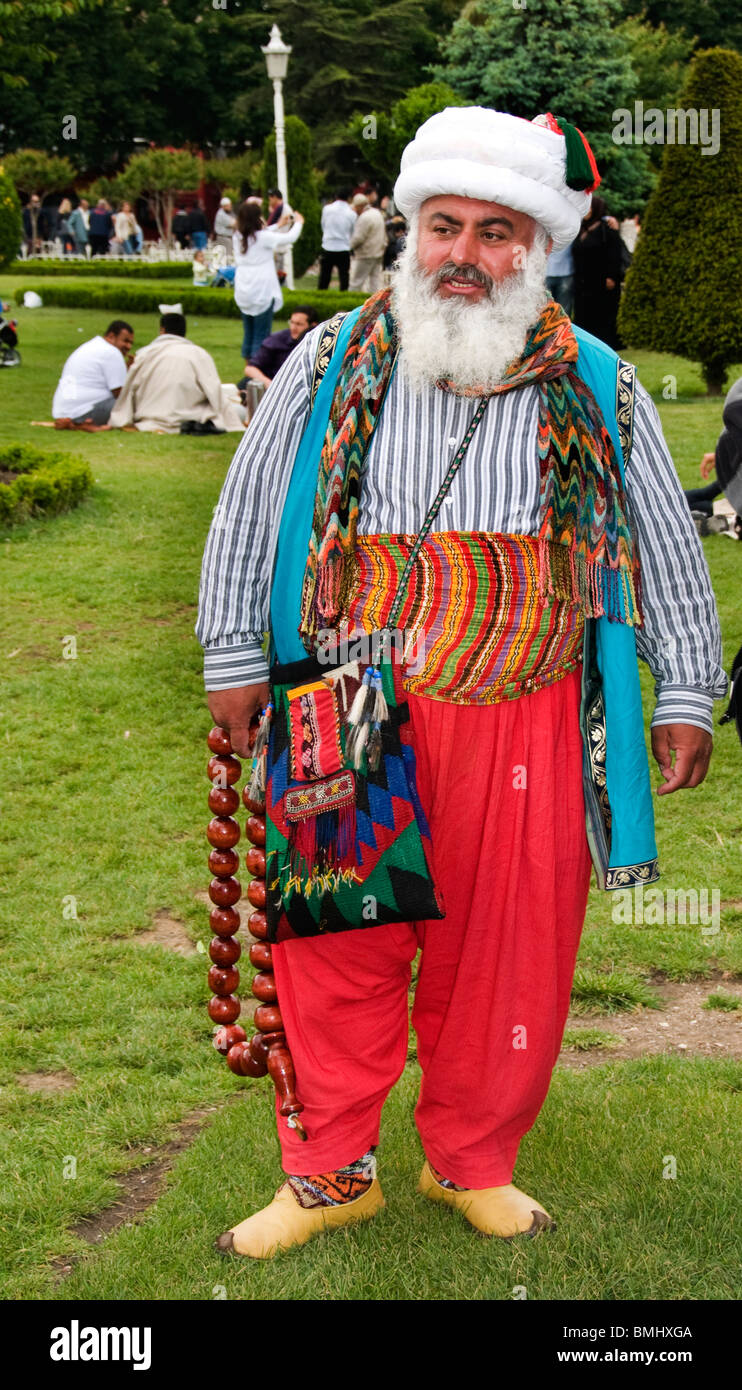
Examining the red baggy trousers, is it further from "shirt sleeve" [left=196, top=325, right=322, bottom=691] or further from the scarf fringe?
"shirt sleeve" [left=196, top=325, right=322, bottom=691]

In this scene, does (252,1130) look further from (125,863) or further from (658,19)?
(658,19)

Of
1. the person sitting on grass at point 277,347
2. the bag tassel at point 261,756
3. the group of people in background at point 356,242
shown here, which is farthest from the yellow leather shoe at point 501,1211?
the group of people in background at point 356,242

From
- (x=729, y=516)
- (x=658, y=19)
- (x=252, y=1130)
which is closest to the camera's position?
(x=252, y=1130)

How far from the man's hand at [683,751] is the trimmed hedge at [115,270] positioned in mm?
30431

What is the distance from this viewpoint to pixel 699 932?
4996 mm

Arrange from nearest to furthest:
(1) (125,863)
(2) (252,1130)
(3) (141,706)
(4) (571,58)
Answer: (2) (252,1130) → (1) (125,863) → (3) (141,706) → (4) (571,58)

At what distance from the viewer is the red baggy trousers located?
119 inches

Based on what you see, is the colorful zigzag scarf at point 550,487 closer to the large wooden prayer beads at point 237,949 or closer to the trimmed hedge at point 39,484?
the large wooden prayer beads at point 237,949

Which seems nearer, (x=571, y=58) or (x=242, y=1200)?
(x=242, y=1200)

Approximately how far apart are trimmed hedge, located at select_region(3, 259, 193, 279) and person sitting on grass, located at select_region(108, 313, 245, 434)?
64.3 ft

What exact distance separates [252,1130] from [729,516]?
6632 millimetres

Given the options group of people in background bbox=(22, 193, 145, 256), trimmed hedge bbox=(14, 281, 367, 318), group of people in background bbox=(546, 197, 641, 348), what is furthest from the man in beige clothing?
group of people in background bbox=(22, 193, 145, 256)

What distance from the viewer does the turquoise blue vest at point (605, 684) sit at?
9.91 feet

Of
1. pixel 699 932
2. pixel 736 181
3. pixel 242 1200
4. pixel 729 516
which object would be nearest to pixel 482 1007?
pixel 242 1200
